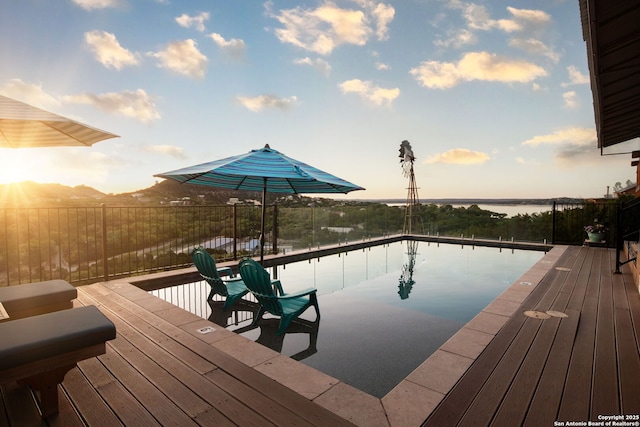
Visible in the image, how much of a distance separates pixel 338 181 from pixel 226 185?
2375mm

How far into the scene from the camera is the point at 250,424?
182cm

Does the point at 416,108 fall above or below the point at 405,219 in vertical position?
above

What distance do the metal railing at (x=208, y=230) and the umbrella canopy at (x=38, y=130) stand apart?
6.32ft

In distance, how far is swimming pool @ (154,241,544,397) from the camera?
10.5 ft

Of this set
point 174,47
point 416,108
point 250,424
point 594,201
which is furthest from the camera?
point 416,108

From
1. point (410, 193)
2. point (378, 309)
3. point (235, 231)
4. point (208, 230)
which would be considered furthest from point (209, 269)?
point (410, 193)

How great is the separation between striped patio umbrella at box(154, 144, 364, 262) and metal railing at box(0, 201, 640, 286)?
150 centimetres

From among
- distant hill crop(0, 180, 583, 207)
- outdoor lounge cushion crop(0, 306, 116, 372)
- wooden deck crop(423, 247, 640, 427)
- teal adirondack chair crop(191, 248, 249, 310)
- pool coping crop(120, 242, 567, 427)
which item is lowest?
pool coping crop(120, 242, 567, 427)

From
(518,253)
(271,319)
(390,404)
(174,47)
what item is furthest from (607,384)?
(174,47)

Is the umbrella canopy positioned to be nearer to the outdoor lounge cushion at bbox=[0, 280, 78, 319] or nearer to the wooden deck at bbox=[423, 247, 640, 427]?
the outdoor lounge cushion at bbox=[0, 280, 78, 319]

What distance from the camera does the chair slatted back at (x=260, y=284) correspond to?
12.1 feet

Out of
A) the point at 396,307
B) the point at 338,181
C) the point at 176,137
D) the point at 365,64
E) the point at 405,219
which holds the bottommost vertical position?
the point at 396,307

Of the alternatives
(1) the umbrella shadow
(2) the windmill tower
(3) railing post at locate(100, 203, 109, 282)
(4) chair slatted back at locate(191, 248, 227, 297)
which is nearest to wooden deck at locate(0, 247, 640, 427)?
(1) the umbrella shadow

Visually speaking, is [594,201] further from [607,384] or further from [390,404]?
[390,404]
